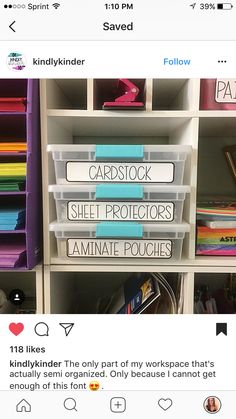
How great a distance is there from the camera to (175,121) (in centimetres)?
57

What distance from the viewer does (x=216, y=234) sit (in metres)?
0.56

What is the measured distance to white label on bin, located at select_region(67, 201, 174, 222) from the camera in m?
0.52
